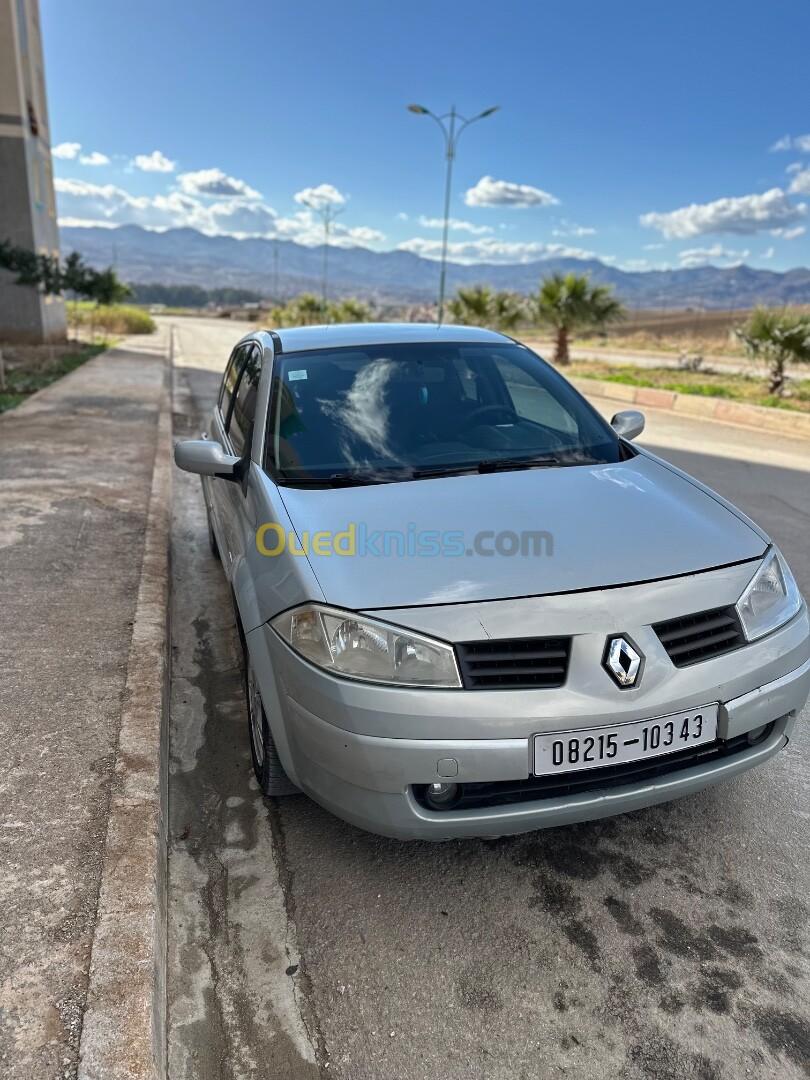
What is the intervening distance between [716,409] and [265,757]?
483 inches

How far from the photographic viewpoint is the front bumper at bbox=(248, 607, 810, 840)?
2051 mm

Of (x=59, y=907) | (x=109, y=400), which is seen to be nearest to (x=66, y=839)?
(x=59, y=907)

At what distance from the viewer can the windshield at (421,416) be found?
3033 mm

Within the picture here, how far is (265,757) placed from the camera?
2.67m

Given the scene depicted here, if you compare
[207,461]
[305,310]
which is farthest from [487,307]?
[305,310]

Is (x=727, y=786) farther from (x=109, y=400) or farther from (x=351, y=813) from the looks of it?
(x=109, y=400)

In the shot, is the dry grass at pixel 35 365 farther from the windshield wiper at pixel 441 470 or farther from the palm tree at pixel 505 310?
the palm tree at pixel 505 310

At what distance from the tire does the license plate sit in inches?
35.4

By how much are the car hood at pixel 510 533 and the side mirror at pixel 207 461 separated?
19.9 inches

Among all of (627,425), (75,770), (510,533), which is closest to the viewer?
(510,533)

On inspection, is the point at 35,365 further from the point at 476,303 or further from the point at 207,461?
the point at 207,461

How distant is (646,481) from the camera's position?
2996mm

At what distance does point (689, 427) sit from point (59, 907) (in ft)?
38.7

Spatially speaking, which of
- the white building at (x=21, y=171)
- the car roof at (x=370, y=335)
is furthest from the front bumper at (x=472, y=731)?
the white building at (x=21, y=171)
